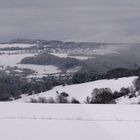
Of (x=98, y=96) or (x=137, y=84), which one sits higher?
(x=98, y=96)

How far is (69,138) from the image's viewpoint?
14.2m

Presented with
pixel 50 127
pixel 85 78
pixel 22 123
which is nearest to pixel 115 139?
pixel 50 127

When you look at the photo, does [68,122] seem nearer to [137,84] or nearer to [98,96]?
[98,96]

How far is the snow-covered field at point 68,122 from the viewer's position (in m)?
14.7

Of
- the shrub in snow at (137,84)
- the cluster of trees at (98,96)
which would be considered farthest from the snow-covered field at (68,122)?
the shrub in snow at (137,84)

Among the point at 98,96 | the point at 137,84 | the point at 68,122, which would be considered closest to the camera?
the point at 68,122

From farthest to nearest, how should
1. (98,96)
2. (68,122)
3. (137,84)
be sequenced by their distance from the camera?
(137,84), (98,96), (68,122)

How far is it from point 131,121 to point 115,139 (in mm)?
3273

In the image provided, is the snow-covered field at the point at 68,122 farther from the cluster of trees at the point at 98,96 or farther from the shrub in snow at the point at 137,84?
the shrub in snow at the point at 137,84

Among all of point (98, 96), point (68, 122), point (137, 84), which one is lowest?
point (137, 84)

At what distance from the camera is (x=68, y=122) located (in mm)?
16875

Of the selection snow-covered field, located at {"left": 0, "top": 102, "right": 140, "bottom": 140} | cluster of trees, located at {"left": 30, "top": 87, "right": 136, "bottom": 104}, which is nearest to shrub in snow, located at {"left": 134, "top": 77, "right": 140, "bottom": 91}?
cluster of trees, located at {"left": 30, "top": 87, "right": 136, "bottom": 104}

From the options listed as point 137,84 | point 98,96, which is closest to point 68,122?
point 98,96

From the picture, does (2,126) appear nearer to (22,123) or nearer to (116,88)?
(22,123)
